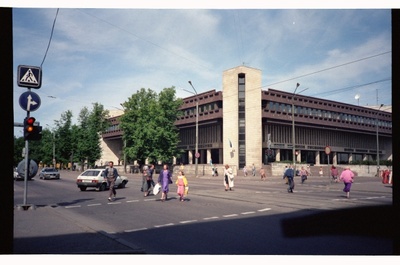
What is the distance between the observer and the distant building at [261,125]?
167 ft

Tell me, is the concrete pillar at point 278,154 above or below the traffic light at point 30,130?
below

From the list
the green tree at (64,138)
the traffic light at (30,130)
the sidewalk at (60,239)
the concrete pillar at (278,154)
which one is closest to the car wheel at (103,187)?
the traffic light at (30,130)

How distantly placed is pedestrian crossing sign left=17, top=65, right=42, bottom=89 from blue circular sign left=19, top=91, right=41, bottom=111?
1.22 ft

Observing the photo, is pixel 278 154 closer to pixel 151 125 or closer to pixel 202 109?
pixel 202 109

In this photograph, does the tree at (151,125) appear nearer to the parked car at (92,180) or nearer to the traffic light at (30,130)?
the parked car at (92,180)

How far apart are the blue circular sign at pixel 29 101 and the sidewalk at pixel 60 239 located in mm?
3903

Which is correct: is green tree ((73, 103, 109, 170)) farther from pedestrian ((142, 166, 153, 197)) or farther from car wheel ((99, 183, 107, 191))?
pedestrian ((142, 166, 153, 197))

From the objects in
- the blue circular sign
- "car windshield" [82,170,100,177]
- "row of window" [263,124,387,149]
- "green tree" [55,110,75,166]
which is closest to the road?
the blue circular sign

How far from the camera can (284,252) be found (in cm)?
601

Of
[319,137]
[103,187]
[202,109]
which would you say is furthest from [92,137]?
[103,187]

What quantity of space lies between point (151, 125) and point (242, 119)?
47.7 ft

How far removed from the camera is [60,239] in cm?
673
